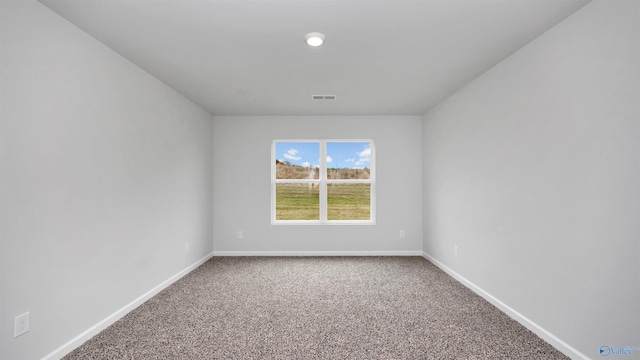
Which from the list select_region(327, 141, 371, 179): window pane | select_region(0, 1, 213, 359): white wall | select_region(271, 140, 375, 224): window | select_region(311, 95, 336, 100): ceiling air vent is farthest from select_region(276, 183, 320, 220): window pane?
select_region(0, 1, 213, 359): white wall

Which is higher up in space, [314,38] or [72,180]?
[314,38]

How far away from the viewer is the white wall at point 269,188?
4.93 metres

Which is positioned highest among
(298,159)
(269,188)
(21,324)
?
(298,159)

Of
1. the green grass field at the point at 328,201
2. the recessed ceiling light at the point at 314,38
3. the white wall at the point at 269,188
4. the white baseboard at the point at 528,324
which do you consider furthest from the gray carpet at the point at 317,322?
the recessed ceiling light at the point at 314,38

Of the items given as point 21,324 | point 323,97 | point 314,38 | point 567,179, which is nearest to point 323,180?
point 323,97

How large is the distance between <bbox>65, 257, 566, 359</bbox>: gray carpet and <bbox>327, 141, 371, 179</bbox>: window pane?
1821mm

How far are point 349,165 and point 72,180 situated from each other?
12.4 ft

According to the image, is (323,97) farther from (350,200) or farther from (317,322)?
(317,322)

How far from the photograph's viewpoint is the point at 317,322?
8.37 feet

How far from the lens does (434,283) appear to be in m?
3.55

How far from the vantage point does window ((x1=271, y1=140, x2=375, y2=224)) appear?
16.7ft

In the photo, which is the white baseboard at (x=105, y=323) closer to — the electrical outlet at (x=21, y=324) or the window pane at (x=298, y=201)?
the electrical outlet at (x=21, y=324)

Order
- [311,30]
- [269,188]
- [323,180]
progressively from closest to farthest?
1. [311,30]
2. [269,188]
3. [323,180]

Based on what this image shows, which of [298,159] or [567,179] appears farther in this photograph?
[298,159]
